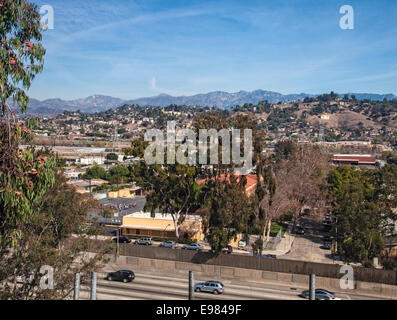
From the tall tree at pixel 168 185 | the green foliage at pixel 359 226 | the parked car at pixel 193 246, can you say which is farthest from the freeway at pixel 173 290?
the tall tree at pixel 168 185

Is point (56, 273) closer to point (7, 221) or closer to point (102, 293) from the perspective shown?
point (7, 221)

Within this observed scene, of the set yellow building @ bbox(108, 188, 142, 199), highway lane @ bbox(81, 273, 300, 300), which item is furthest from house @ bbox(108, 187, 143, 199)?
highway lane @ bbox(81, 273, 300, 300)

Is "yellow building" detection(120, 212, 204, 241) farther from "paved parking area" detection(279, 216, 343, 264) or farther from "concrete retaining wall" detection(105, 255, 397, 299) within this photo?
"paved parking area" detection(279, 216, 343, 264)

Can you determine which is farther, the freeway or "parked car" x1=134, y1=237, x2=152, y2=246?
"parked car" x1=134, y1=237, x2=152, y2=246

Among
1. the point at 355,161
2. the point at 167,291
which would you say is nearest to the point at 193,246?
the point at 167,291

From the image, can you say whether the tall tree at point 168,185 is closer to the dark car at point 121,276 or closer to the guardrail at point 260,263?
the guardrail at point 260,263
